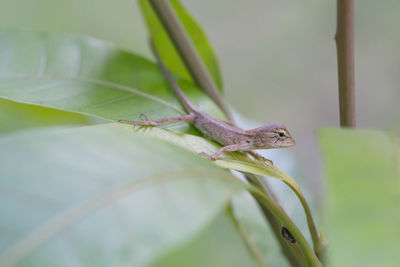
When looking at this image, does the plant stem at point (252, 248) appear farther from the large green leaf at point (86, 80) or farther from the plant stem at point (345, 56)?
the plant stem at point (345, 56)

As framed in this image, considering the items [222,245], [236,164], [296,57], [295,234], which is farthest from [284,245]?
[296,57]

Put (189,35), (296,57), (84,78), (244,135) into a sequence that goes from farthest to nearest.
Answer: (296,57) < (244,135) < (189,35) < (84,78)

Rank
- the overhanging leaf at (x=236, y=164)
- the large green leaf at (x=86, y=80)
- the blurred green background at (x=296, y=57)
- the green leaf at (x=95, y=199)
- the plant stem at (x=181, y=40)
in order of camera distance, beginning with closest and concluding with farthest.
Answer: the green leaf at (x=95, y=199), the overhanging leaf at (x=236, y=164), the large green leaf at (x=86, y=80), the plant stem at (x=181, y=40), the blurred green background at (x=296, y=57)

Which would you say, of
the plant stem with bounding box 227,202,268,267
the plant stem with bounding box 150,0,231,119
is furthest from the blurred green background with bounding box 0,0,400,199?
the plant stem with bounding box 150,0,231,119

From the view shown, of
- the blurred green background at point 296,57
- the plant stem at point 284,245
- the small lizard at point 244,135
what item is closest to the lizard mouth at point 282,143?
the small lizard at point 244,135

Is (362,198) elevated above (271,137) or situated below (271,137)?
above

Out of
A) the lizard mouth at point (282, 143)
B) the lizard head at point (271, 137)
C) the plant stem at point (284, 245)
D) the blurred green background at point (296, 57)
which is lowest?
the blurred green background at point (296, 57)

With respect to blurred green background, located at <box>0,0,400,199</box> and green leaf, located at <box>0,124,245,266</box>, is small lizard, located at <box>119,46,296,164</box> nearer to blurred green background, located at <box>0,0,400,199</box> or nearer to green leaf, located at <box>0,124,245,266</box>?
green leaf, located at <box>0,124,245,266</box>

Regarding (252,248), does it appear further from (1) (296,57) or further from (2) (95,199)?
(1) (296,57)
